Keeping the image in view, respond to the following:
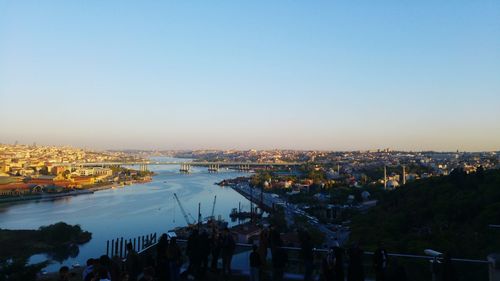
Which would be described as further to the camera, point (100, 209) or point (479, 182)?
point (100, 209)

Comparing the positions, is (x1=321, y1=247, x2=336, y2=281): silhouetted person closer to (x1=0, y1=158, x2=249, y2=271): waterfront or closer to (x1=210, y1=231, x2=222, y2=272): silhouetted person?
(x1=210, y1=231, x2=222, y2=272): silhouetted person

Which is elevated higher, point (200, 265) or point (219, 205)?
point (200, 265)

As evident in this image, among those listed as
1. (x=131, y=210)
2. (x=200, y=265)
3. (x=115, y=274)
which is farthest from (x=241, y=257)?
(x=131, y=210)

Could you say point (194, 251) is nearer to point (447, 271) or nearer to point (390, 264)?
point (390, 264)

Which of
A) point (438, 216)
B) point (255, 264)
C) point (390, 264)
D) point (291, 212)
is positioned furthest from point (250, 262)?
point (291, 212)

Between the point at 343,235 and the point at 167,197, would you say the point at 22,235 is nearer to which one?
the point at 343,235
